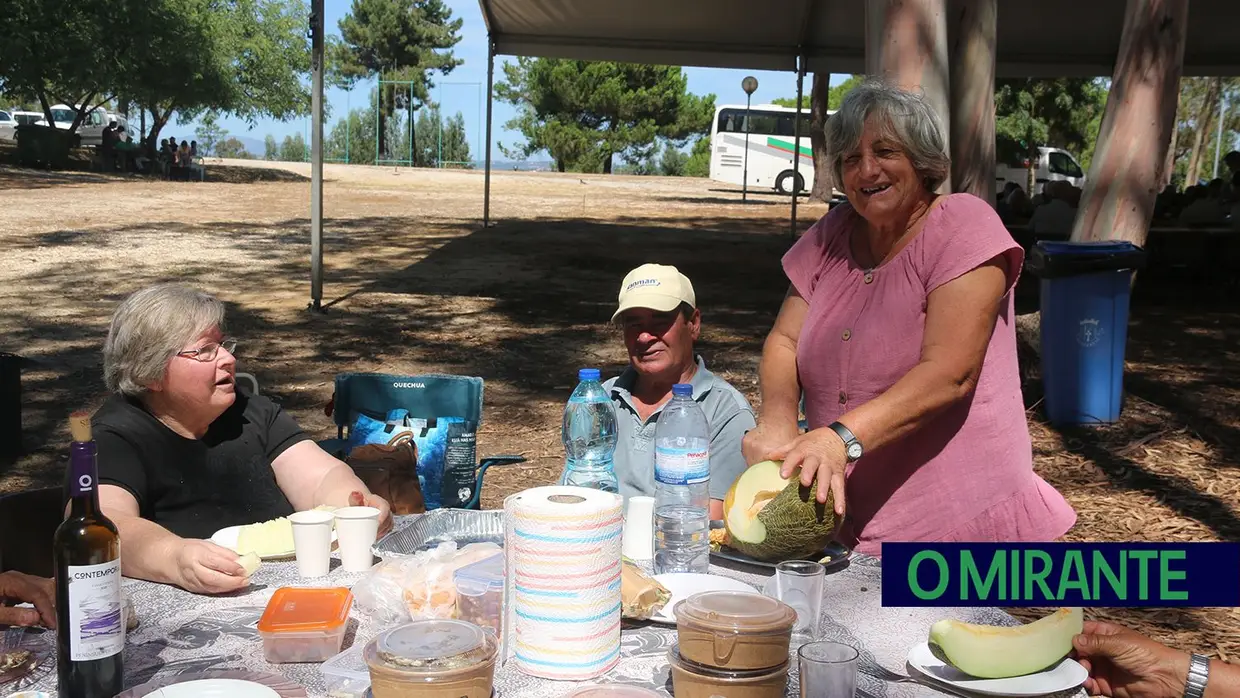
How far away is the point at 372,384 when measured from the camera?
4.50 metres

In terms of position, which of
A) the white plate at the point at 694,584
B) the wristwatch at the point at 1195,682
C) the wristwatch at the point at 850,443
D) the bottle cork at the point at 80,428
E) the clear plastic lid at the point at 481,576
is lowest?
the wristwatch at the point at 1195,682

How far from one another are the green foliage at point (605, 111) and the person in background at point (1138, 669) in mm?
50115

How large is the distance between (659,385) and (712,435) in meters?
0.23

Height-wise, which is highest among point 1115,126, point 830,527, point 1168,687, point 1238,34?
point 1238,34

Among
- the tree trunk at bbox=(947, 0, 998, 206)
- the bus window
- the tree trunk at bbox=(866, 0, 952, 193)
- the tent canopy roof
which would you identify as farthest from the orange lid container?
the bus window

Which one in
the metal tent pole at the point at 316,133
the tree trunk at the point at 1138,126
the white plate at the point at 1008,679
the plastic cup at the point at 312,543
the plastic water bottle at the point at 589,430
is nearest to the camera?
the white plate at the point at 1008,679

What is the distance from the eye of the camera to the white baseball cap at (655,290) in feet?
10.8

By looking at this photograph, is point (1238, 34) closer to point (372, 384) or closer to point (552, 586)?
point (372, 384)

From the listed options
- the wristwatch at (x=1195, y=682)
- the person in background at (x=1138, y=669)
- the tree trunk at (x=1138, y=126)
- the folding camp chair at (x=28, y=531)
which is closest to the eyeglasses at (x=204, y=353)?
the folding camp chair at (x=28, y=531)

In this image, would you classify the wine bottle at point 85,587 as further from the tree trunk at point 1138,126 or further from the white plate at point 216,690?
the tree trunk at point 1138,126

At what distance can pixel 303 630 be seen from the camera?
1.90 meters

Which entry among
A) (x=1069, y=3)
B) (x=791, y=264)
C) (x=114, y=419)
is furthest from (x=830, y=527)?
(x=1069, y=3)

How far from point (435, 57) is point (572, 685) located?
62043mm

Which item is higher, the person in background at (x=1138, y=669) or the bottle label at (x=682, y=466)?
the bottle label at (x=682, y=466)
